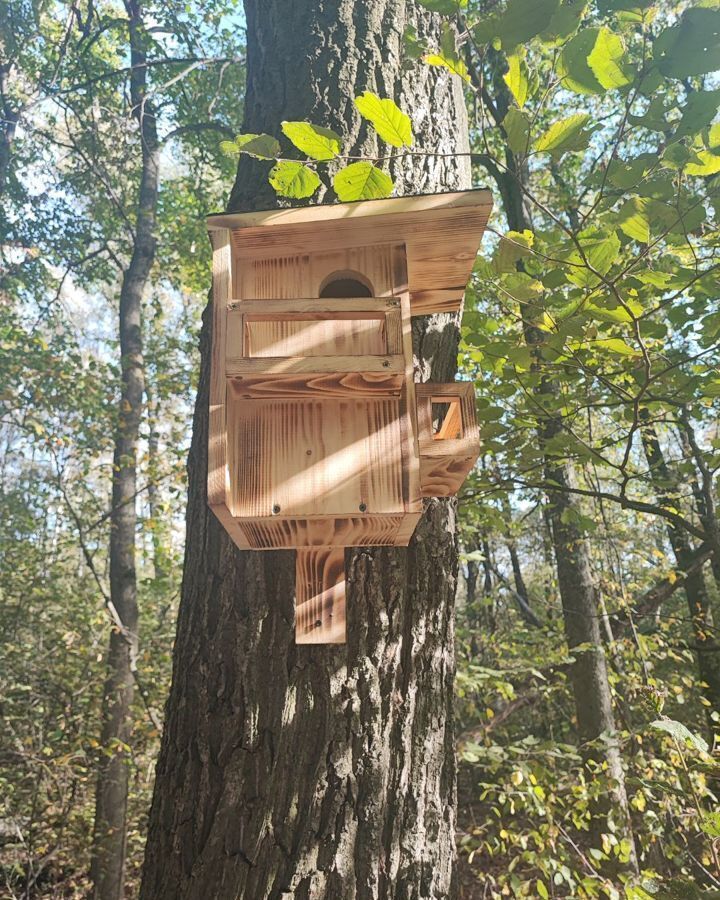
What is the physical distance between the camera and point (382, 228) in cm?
138

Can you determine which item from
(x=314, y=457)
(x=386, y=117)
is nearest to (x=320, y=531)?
(x=314, y=457)

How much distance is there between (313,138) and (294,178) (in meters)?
0.12

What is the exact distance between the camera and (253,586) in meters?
1.46

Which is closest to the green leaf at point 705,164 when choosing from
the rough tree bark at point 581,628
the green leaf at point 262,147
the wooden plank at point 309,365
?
the wooden plank at point 309,365

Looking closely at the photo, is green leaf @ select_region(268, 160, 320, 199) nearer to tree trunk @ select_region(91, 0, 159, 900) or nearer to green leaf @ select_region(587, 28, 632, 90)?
green leaf @ select_region(587, 28, 632, 90)

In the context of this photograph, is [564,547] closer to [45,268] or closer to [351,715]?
[351,715]

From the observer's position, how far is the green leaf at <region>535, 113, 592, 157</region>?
3.60 feet

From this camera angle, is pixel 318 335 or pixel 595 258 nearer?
pixel 318 335

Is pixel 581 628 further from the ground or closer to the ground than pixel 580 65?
closer to the ground

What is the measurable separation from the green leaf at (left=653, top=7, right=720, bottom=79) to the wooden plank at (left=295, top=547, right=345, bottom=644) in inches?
40.9

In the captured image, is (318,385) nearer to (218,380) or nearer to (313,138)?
(218,380)

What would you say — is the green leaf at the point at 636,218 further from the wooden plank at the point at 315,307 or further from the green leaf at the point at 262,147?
the green leaf at the point at 262,147

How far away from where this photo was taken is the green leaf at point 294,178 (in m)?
1.25

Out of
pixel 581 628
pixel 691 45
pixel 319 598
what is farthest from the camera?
Result: pixel 581 628
